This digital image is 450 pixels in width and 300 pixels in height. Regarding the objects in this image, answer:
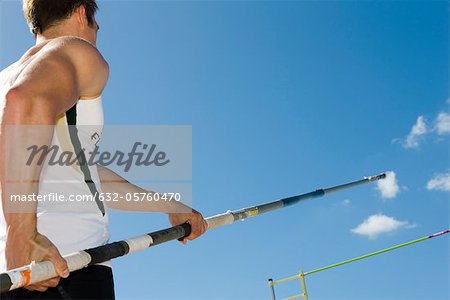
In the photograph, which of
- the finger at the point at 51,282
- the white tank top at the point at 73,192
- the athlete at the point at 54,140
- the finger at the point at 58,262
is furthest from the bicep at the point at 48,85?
the finger at the point at 51,282

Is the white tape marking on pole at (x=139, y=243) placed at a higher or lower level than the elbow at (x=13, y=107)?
lower

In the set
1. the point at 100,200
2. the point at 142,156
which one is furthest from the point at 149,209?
the point at 100,200

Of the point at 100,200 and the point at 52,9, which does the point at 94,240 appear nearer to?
the point at 100,200

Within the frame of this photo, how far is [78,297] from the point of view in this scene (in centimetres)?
178

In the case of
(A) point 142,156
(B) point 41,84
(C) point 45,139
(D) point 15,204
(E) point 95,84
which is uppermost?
(A) point 142,156

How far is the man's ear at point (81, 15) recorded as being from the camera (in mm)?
2244

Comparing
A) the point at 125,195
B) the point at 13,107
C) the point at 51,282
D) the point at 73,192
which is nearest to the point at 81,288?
the point at 51,282

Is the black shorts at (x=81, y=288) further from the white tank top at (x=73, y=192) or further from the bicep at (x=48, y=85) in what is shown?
the bicep at (x=48, y=85)

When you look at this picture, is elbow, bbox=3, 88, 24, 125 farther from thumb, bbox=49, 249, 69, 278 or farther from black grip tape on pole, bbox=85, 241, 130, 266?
black grip tape on pole, bbox=85, 241, 130, 266

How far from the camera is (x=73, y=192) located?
1.94 metres

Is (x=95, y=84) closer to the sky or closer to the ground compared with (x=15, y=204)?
closer to the sky

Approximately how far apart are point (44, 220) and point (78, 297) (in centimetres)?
31

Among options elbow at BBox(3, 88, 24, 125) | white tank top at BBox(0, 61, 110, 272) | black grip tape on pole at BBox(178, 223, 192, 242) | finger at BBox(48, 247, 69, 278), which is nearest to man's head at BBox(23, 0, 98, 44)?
white tank top at BBox(0, 61, 110, 272)

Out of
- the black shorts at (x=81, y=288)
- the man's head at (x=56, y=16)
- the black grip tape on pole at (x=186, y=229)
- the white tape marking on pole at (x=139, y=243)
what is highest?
the man's head at (x=56, y=16)
